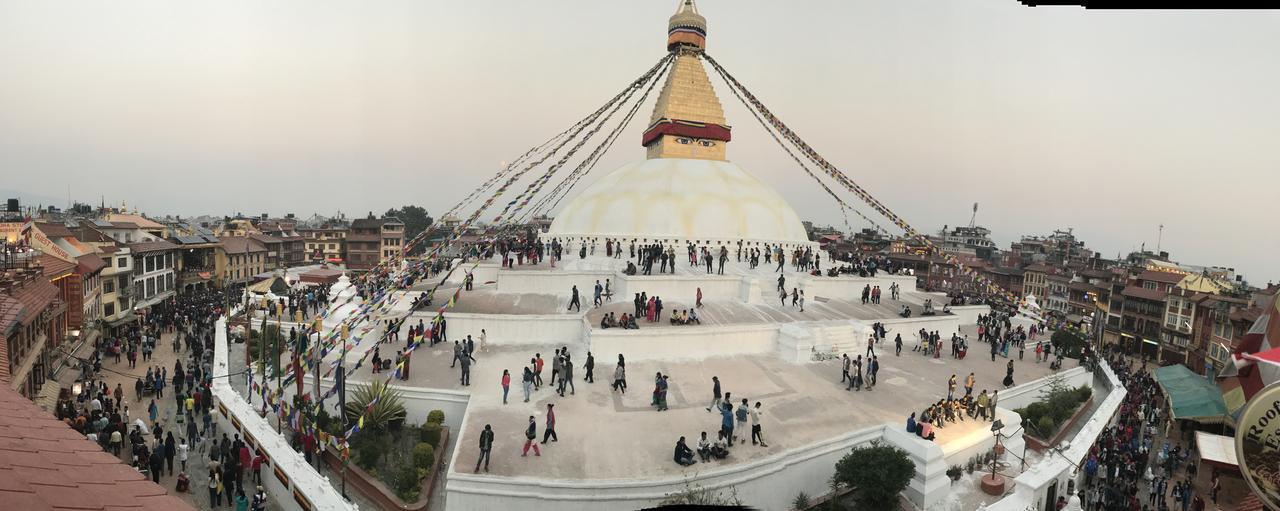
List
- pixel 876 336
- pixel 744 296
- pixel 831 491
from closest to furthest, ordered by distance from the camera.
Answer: pixel 831 491
pixel 876 336
pixel 744 296

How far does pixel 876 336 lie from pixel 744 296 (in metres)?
4.09

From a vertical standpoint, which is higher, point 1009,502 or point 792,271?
point 792,271

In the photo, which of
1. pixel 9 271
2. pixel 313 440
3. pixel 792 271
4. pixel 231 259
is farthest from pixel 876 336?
pixel 231 259

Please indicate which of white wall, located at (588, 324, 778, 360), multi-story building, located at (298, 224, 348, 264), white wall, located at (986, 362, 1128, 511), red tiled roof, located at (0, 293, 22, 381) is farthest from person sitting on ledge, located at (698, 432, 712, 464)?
multi-story building, located at (298, 224, 348, 264)

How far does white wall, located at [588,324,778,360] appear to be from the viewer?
14.0m

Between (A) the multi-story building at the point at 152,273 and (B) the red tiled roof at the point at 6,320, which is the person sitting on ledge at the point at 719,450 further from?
(A) the multi-story building at the point at 152,273

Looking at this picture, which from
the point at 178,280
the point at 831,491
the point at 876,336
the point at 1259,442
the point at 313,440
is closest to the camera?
the point at 1259,442

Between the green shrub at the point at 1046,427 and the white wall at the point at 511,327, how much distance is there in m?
10.3

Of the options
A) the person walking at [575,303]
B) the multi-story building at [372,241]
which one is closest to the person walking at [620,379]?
the person walking at [575,303]

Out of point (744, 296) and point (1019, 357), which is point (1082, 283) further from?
point (744, 296)

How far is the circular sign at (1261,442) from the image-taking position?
3420mm

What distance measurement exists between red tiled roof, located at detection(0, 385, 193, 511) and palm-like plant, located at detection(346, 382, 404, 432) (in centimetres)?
763

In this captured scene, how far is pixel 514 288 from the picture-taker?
18844 millimetres

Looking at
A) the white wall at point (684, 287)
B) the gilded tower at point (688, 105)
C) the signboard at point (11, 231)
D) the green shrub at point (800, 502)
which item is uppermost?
the gilded tower at point (688, 105)
